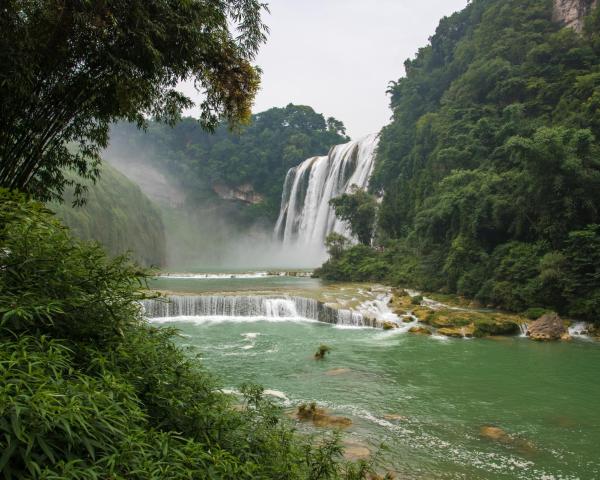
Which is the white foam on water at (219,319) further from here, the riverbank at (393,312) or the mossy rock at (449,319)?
the mossy rock at (449,319)

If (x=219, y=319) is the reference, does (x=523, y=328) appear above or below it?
above

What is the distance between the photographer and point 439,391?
8188 millimetres

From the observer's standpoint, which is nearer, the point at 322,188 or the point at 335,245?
the point at 335,245

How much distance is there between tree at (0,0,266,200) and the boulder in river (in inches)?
439

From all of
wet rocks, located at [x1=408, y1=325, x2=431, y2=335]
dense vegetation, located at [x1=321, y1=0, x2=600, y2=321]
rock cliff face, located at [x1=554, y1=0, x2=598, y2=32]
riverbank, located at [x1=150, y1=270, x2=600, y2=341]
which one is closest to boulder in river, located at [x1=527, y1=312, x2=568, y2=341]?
riverbank, located at [x1=150, y1=270, x2=600, y2=341]

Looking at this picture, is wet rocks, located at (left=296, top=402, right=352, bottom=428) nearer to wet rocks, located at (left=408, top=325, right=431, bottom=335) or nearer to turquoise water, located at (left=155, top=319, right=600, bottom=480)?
turquoise water, located at (left=155, top=319, right=600, bottom=480)

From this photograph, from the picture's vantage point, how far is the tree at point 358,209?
2858 cm

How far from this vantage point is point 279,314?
1593cm

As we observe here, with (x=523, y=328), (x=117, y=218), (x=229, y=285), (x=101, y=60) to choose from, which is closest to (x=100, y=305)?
(x=101, y=60)

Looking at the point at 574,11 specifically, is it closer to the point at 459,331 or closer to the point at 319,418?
the point at 459,331

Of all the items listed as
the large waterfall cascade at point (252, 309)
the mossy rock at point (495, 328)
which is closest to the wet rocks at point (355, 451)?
the mossy rock at point (495, 328)

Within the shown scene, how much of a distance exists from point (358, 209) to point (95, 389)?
27.0 meters

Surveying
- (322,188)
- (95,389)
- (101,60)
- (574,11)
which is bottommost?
(95,389)

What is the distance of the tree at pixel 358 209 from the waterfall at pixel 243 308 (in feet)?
44.3
